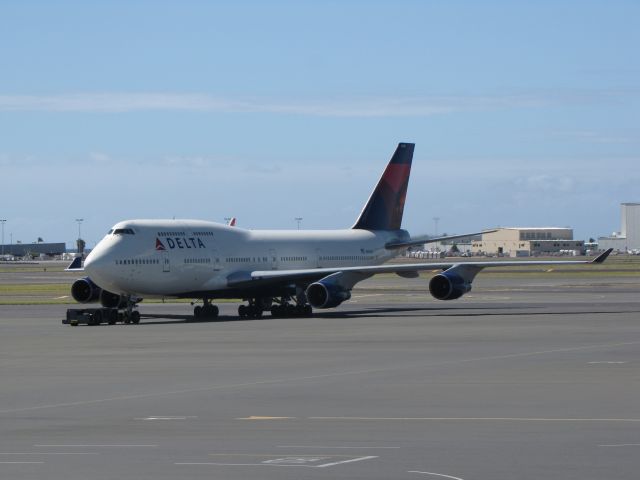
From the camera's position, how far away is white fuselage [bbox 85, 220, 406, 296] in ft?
192

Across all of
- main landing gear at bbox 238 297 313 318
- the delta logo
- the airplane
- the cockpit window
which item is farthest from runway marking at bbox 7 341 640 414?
the cockpit window

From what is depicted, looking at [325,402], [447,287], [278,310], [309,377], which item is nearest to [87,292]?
[278,310]

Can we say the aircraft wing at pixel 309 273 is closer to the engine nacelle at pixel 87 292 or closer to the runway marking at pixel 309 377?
the engine nacelle at pixel 87 292

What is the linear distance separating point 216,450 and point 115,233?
41895 mm

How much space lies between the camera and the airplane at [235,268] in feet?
193

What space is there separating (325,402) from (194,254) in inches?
1483

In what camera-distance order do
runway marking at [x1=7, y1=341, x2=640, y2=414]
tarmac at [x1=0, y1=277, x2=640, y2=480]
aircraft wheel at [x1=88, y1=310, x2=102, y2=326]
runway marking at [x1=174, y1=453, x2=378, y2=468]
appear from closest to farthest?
runway marking at [x1=174, y1=453, x2=378, y2=468], tarmac at [x1=0, y1=277, x2=640, y2=480], runway marking at [x1=7, y1=341, x2=640, y2=414], aircraft wheel at [x1=88, y1=310, x2=102, y2=326]

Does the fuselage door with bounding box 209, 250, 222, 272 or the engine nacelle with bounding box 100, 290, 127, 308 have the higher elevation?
the fuselage door with bounding box 209, 250, 222, 272

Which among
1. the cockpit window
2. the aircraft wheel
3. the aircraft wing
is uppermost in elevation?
the cockpit window

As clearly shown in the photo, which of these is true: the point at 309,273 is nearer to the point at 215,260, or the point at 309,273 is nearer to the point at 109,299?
the point at 215,260

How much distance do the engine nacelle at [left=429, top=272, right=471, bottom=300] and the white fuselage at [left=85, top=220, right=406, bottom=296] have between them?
861 centimetres

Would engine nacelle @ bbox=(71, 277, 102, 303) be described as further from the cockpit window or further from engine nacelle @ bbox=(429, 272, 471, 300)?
engine nacelle @ bbox=(429, 272, 471, 300)

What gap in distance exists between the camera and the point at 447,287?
63781 mm

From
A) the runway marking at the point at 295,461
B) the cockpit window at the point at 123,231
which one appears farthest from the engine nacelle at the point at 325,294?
the runway marking at the point at 295,461
